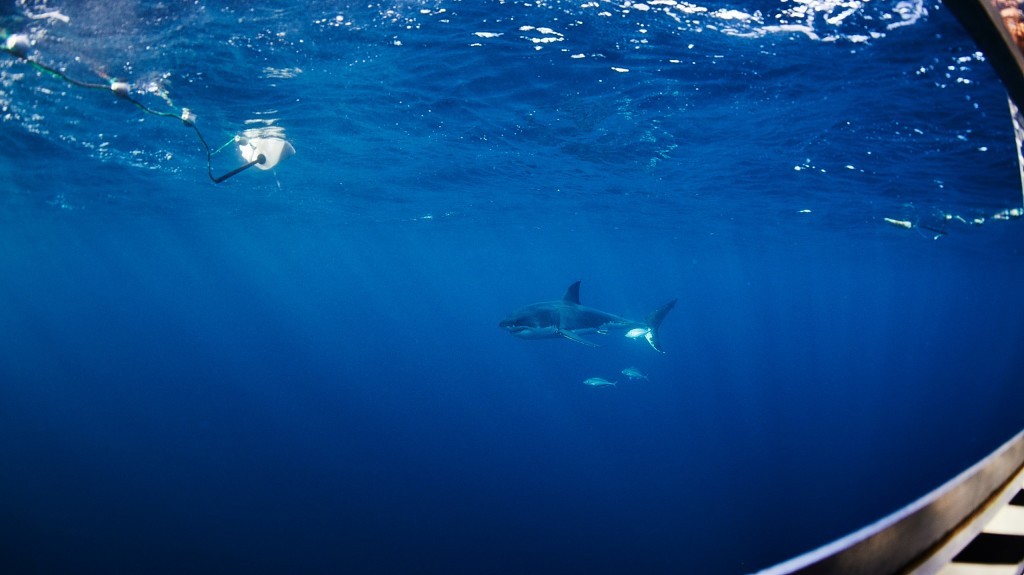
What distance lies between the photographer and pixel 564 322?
39.8ft

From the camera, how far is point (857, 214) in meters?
22.7

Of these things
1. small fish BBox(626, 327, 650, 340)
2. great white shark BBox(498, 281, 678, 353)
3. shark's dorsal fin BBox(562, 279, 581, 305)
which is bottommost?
small fish BBox(626, 327, 650, 340)

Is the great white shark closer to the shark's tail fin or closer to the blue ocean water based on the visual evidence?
the shark's tail fin

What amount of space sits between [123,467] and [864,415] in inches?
1710

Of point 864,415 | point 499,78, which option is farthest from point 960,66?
point 864,415

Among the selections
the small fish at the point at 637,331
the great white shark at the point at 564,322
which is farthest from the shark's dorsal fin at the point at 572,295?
the small fish at the point at 637,331

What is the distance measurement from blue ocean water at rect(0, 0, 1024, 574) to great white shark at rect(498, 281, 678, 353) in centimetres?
571

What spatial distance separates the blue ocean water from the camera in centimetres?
923

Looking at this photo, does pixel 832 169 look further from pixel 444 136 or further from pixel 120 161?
pixel 120 161

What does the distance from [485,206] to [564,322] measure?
1881 centimetres

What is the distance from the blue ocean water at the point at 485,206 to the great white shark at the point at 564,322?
18.7 feet

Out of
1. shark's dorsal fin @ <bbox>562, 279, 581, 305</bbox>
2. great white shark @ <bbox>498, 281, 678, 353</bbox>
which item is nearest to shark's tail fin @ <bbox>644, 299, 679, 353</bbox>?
great white shark @ <bbox>498, 281, 678, 353</bbox>

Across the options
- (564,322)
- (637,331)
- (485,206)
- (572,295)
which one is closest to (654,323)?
(637,331)

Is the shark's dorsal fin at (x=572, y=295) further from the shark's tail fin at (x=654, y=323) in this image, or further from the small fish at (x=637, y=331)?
the shark's tail fin at (x=654, y=323)
